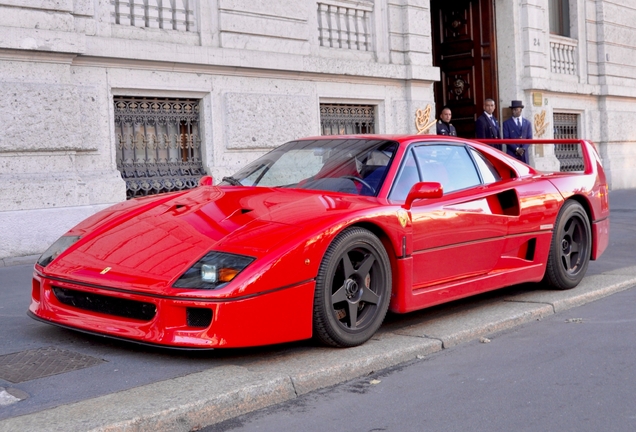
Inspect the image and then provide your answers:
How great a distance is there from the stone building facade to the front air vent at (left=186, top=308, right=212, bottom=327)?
5.00 meters

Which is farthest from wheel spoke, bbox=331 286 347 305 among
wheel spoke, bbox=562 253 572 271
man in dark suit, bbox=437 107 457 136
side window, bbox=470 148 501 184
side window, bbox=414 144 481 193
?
man in dark suit, bbox=437 107 457 136

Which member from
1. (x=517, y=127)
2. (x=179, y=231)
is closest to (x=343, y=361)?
(x=179, y=231)

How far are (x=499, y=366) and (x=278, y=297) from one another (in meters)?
1.30

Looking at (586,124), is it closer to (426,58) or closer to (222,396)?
(426,58)

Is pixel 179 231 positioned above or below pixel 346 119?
below

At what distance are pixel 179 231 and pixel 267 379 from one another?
1.11 m

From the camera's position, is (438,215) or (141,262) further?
(438,215)

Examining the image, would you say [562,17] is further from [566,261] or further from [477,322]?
[477,322]

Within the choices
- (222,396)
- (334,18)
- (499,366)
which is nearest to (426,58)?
(334,18)

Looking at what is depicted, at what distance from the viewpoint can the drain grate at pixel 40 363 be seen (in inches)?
161

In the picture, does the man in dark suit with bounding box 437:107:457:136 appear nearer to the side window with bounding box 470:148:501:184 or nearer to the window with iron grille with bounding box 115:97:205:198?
the window with iron grille with bounding box 115:97:205:198

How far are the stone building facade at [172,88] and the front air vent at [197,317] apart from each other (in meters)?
5.00

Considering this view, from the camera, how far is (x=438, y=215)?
521cm

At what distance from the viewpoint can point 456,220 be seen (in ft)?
17.5
